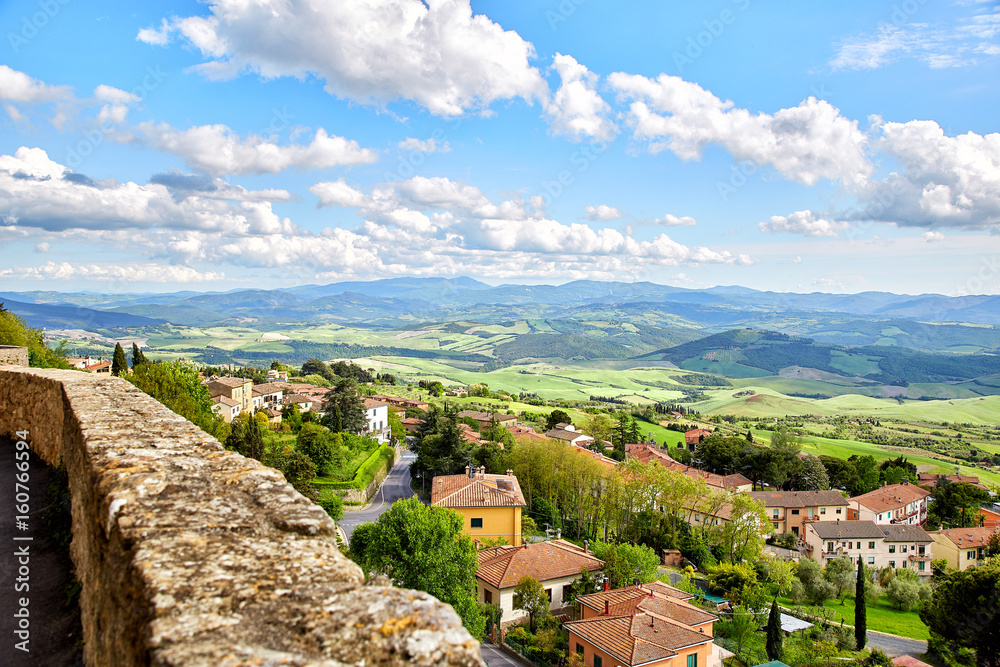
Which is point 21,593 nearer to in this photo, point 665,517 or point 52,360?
point 52,360

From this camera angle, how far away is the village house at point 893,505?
225 ft

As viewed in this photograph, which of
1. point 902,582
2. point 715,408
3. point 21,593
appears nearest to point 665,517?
point 902,582

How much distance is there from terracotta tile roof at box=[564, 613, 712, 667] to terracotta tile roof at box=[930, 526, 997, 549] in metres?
48.7

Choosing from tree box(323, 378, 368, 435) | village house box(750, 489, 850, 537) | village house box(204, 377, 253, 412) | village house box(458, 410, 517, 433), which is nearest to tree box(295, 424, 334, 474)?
tree box(323, 378, 368, 435)

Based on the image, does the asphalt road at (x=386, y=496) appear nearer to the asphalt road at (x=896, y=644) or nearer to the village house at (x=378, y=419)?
the village house at (x=378, y=419)

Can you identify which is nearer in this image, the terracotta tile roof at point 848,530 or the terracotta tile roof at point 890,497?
the terracotta tile roof at point 848,530

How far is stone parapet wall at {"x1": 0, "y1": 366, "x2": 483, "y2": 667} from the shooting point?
2855mm

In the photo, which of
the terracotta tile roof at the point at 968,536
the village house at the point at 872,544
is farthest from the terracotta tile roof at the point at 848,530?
the terracotta tile roof at the point at 968,536

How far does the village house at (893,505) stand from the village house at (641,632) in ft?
158

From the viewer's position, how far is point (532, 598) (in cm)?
3156

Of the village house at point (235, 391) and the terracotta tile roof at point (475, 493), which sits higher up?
the village house at point (235, 391)

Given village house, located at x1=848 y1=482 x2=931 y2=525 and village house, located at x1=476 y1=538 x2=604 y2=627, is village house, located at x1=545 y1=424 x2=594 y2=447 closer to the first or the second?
village house, located at x1=848 y1=482 x2=931 y2=525

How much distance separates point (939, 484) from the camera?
267 feet

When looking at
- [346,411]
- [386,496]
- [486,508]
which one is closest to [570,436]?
[346,411]
